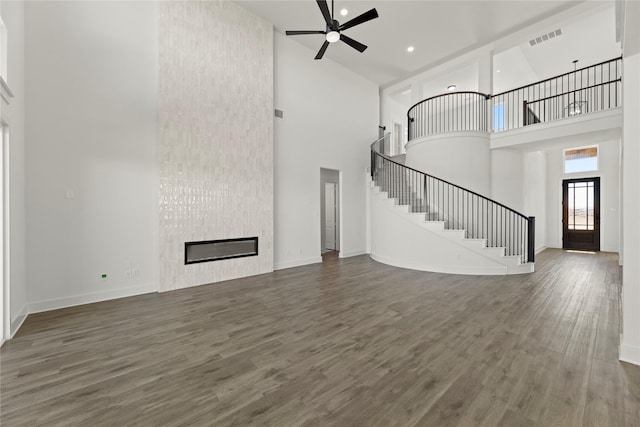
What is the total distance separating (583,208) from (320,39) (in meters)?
10.1

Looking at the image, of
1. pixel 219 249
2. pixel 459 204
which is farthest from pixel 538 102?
pixel 219 249

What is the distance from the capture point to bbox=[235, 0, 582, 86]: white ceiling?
581 cm

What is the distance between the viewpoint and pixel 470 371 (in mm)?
2209

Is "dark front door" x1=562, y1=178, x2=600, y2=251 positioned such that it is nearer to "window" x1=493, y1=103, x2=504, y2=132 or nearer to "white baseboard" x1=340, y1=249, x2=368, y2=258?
"window" x1=493, y1=103, x2=504, y2=132

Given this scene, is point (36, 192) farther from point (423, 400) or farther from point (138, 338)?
point (423, 400)

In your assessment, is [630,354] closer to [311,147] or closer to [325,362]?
[325,362]

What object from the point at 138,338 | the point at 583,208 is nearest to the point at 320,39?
the point at 138,338

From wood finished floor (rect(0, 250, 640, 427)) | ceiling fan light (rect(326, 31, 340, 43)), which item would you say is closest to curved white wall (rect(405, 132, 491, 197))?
wood finished floor (rect(0, 250, 640, 427))

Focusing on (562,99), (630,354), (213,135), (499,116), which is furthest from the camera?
(499,116)

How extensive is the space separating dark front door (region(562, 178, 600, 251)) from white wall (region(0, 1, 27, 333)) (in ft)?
44.1

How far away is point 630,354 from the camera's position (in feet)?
7.65

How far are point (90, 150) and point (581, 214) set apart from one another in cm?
1329

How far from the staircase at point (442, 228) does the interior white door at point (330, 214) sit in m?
1.22

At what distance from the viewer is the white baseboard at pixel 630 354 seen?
7.55 ft
